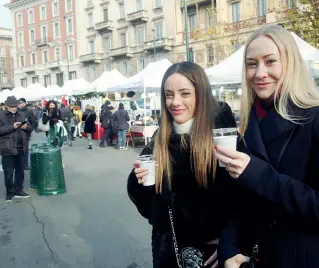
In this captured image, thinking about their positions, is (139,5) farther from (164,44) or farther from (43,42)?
(43,42)

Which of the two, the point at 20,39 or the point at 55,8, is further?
the point at 20,39

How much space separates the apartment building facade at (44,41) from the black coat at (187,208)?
49682 mm

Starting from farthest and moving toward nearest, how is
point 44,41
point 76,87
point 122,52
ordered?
point 44,41
point 122,52
point 76,87

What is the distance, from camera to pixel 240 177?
1357 millimetres

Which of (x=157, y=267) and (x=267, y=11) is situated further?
(x=267, y=11)

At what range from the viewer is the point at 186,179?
75.2 inches

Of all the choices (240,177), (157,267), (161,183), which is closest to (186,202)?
(161,183)

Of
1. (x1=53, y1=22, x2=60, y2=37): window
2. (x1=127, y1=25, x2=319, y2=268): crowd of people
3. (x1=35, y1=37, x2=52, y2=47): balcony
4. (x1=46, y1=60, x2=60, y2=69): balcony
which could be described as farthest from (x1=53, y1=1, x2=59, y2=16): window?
(x1=127, y1=25, x2=319, y2=268): crowd of people

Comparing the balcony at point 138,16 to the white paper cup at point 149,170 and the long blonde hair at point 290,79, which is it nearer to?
the white paper cup at point 149,170

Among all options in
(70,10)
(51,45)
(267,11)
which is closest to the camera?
(267,11)

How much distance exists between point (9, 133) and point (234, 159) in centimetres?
603

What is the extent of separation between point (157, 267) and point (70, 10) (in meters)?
53.6

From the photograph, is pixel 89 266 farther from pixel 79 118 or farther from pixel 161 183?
pixel 79 118

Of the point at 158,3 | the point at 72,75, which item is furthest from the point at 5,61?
the point at 158,3
